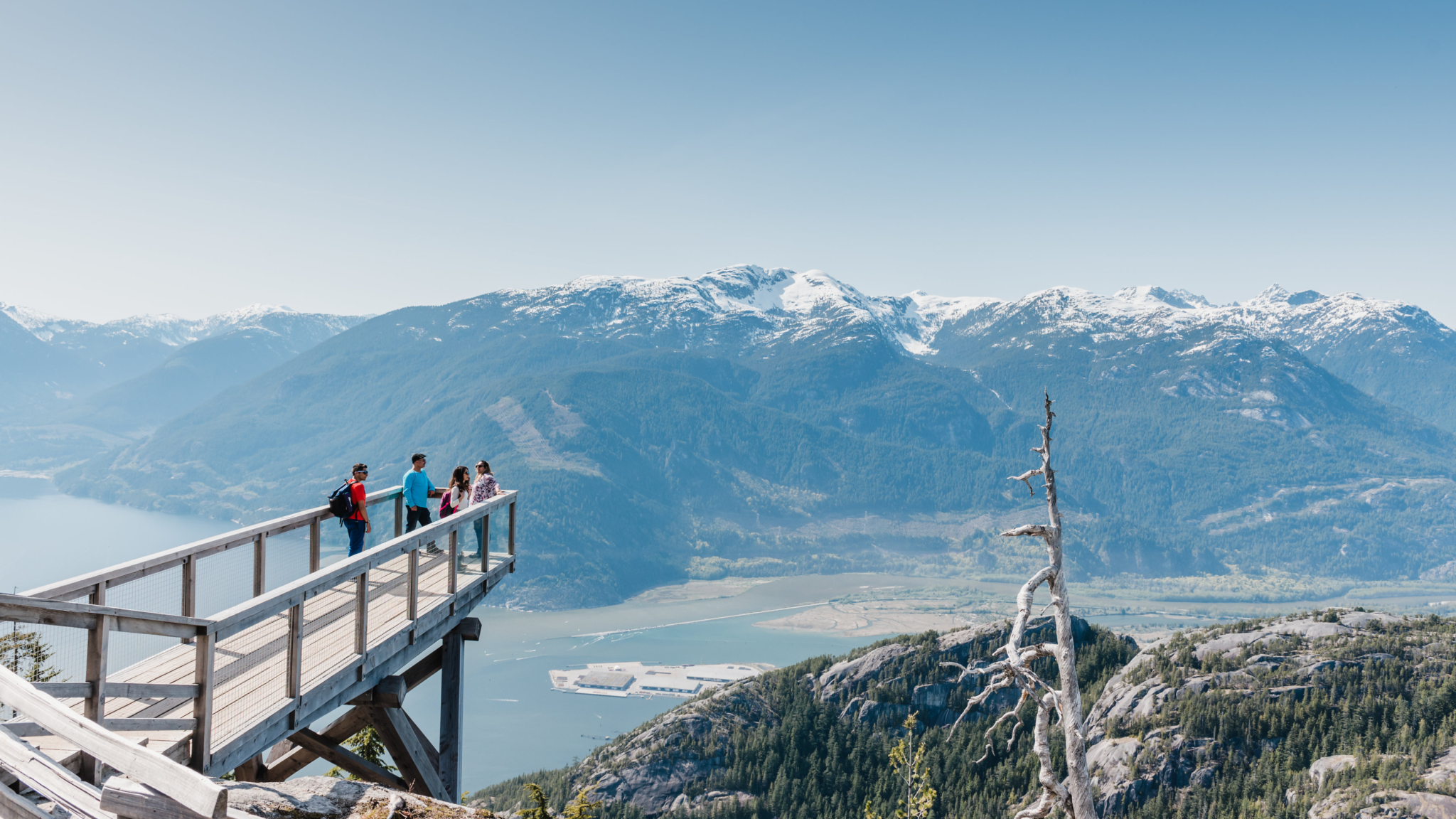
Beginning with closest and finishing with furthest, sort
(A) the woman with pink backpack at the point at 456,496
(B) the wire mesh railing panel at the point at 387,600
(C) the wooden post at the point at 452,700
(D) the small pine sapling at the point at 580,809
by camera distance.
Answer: (D) the small pine sapling at the point at 580,809 < (B) the wire mesh railing panel at the point at 387,600 < (C) the wooden post at the point at 452,700 < (A) the woman with pink backpack at the point at 456,496

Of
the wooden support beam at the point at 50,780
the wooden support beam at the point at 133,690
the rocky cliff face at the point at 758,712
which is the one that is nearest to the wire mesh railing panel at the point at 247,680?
the wooden support beam at the point at 133,690

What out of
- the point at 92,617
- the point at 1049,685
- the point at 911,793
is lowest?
the point at 911,793

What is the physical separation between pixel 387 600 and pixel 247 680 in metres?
2.85

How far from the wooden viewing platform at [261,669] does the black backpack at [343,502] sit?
0.21 meters

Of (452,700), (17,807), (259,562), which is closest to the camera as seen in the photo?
(17,807)

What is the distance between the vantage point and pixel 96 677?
5.63m

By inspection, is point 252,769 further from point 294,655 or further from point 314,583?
point 314,583

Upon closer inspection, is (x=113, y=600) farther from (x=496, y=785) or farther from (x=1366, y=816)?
(x=496, y=785)

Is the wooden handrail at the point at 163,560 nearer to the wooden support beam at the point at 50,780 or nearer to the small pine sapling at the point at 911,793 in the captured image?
the wooden support beam at the point at 50,780

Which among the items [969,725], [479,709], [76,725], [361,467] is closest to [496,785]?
[479,709]

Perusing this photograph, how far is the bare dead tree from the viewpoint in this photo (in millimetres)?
7555

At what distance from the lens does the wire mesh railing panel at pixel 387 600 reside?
9.68 m

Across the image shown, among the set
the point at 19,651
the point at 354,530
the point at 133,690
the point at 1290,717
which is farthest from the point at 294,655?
the point at 1290,717

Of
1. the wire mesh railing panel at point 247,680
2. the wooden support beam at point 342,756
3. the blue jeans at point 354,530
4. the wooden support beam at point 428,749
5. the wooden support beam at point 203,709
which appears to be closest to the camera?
the wooden support beam at point 203,709
